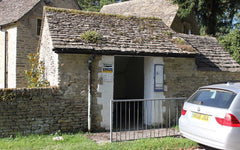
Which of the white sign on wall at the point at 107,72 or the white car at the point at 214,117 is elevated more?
the white sign on wall at the point at 107,72

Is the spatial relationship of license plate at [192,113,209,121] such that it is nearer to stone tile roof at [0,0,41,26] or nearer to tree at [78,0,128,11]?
stone tile roof at [0,0,41,26]

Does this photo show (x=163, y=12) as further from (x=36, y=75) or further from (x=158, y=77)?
(x=36, y=75)

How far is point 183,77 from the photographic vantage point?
9.39 meters

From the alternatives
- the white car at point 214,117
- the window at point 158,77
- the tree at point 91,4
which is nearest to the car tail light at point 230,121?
the white car at point 214,117

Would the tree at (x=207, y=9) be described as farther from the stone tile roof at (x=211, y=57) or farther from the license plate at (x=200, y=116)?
the license plate at (x=200, y=116)

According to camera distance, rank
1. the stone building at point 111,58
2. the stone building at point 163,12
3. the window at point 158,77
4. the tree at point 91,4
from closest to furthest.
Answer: the stone building at point 111,58 < the window at point 158,77 < the stone building at point 163,12 < the tree at point 91,4

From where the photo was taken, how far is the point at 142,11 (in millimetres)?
23953

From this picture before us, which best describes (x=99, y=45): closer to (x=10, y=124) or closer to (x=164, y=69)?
(x=164, y=69)

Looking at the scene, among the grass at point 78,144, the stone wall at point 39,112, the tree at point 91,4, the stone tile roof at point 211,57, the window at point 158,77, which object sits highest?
the tree at point 91,4

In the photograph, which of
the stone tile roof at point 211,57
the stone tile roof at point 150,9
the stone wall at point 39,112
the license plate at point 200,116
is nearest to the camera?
the license plate at point 200,116

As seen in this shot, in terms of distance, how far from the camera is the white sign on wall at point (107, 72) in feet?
26.7

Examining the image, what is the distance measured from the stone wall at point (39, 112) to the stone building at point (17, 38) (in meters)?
9.91

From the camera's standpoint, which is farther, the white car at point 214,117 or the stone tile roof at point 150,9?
the stone tile roof at point 150,9

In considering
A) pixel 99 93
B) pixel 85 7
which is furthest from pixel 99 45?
pixel 85 7
